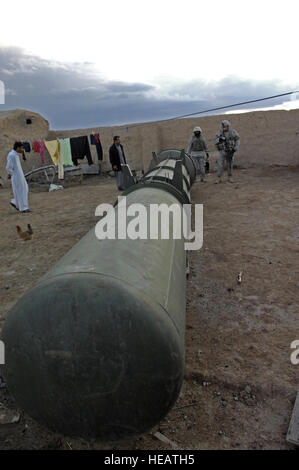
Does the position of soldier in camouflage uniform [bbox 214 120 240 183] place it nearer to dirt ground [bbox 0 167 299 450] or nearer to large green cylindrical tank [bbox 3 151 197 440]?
dirt ground [bbox 0 167 299 450]

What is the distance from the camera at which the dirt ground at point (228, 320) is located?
2408 millimetres

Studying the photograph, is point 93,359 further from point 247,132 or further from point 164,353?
point 247,132

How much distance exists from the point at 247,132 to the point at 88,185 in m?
6.72

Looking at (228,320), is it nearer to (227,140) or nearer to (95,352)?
(95,352)

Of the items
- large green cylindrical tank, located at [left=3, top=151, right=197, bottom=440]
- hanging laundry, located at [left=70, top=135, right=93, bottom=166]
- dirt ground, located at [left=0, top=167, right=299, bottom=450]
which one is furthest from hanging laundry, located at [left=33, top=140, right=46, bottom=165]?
large green cylindrical tank, located at [left=3, top=151, right=197, bottom=440]

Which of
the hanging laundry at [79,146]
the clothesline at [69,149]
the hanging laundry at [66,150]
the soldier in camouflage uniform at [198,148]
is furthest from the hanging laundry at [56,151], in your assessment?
the soldier in camouflage uniform at [198,148]

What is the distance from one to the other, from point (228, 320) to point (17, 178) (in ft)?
23.6

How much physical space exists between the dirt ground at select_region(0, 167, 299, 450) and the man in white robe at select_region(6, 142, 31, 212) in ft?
2.80

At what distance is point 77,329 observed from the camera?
173cm
